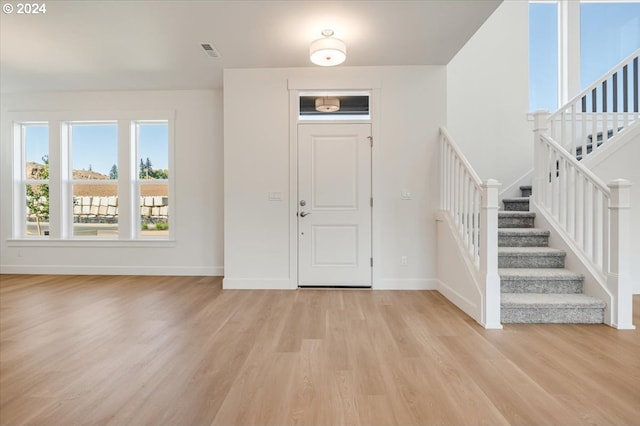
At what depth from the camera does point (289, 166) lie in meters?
4.29

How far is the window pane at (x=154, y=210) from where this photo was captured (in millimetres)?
5273

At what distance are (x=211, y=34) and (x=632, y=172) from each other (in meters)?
5.12

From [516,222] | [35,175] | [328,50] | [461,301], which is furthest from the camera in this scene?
[35,175]

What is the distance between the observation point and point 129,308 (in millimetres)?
3434

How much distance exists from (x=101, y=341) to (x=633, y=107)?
672 cm

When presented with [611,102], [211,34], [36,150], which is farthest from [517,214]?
[36,150]

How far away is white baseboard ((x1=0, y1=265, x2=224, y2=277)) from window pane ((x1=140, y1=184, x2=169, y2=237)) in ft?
1.86

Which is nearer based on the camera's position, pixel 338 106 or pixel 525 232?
pixel 525 232

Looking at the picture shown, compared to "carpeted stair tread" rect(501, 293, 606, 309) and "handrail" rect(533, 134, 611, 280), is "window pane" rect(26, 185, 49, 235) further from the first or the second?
"handrail" rect(533, 134, 611, 280)

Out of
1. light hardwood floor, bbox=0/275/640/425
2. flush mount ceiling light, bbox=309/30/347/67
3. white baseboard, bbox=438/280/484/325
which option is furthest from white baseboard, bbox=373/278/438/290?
flush mount ceiling light, bbox=309/30/347/67

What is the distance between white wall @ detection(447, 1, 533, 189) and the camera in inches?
207

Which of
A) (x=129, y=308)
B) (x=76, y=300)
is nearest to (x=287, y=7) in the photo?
(x=129, y=308)

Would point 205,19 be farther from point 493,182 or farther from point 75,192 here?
point 75,192

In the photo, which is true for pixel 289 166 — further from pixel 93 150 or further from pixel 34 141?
pixel 34 141
